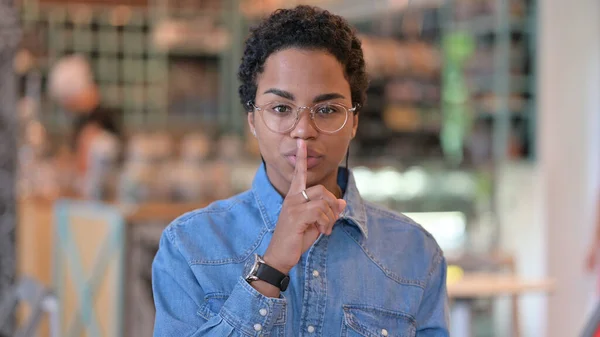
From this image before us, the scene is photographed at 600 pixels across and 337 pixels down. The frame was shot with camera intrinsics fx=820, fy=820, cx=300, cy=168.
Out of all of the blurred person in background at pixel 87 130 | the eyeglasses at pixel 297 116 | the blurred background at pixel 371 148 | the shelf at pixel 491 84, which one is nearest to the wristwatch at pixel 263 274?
the eyeglasses at pixel 297 116

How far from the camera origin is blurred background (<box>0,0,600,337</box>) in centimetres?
373

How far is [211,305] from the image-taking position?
1.30 m

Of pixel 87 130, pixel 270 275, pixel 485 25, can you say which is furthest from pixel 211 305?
pixel 485 25

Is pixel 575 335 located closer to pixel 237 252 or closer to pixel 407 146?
pixel 407 146

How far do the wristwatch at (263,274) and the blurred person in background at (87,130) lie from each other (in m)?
3.17

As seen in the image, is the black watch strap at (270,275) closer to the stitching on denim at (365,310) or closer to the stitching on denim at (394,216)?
the stitching on denim at (365,310)

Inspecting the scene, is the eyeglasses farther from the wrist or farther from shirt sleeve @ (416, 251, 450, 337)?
shirt sleeve @ (416, 251, 450, 337)

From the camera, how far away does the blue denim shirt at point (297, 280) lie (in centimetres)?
128

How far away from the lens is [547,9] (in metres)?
5.16

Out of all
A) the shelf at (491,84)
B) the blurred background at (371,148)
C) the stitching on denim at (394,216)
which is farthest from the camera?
the shelf at (491,84)

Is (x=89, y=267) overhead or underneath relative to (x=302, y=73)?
underneath

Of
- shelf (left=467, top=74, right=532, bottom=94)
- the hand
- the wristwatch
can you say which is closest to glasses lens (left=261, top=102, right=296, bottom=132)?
the hand

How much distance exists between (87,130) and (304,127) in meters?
4.41

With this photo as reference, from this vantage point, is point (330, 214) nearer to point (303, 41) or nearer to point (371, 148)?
point (303, 41)
